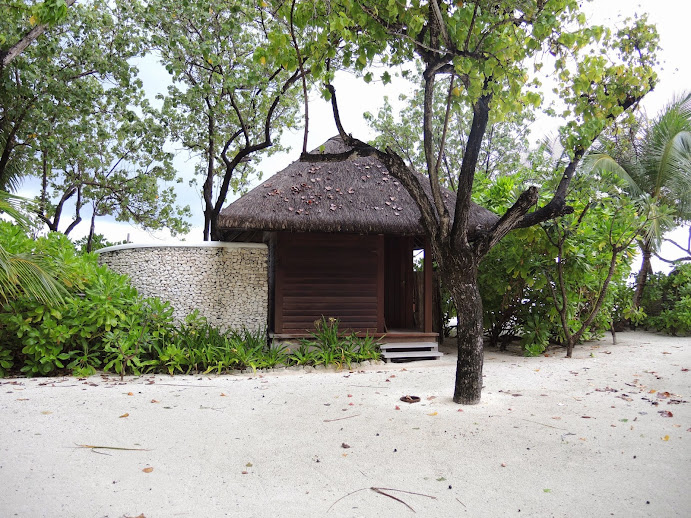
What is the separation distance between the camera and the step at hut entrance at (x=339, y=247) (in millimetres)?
8453

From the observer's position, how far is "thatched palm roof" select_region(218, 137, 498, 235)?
26.8ft

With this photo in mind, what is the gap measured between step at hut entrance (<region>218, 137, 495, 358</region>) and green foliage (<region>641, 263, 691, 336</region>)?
16.4ft

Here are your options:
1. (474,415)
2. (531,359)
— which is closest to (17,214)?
(474,415)

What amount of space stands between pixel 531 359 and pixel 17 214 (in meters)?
7.23

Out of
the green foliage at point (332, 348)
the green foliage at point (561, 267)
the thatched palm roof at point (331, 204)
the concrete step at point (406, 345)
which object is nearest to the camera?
the green foliage at point (332, 348)

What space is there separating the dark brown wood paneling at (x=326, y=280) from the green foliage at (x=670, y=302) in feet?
21.1

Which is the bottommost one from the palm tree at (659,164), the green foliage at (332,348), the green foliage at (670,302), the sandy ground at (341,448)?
the sandy ground at (341,448)

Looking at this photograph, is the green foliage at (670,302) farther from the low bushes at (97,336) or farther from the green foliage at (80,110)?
the green foliage at (80,110)

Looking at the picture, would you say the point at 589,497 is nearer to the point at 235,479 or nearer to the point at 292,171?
the point at 235,479

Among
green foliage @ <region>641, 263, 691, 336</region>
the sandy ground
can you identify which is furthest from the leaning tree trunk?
green foliage @ <region>641, 263, 691, 336</region>

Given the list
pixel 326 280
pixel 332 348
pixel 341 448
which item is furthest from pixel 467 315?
pixel 326 280

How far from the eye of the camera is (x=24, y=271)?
5.91 metres

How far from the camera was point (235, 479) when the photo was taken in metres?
3.62

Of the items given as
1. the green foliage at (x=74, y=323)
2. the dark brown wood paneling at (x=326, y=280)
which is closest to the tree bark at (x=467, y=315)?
the dark brown wood paneling at (x=326, y=280)
